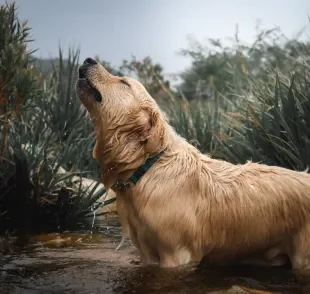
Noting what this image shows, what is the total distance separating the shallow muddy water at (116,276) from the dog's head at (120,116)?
3.04ft

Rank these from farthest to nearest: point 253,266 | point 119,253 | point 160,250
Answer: point 119,253 → point 253,266 → point 160,250

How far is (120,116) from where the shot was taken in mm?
5035

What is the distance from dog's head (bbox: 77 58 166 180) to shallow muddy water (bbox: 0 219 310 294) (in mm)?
926

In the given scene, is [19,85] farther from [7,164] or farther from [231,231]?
[231,231]

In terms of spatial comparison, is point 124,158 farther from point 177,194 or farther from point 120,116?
point 177,194

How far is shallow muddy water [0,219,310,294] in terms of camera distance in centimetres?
448

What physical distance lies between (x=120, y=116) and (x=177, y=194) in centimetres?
79

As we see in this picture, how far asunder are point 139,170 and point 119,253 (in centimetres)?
126

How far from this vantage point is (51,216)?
7.40m

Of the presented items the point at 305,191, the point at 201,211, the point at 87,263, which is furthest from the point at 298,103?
the point at 87,263

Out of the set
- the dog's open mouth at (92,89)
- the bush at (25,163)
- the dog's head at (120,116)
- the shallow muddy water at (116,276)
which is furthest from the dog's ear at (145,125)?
the bush at (25,163)

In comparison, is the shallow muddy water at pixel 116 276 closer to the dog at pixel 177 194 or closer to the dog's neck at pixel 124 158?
the dog at pixel 177 194

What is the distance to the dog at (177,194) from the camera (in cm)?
491

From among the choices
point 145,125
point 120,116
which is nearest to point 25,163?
point 120,116
